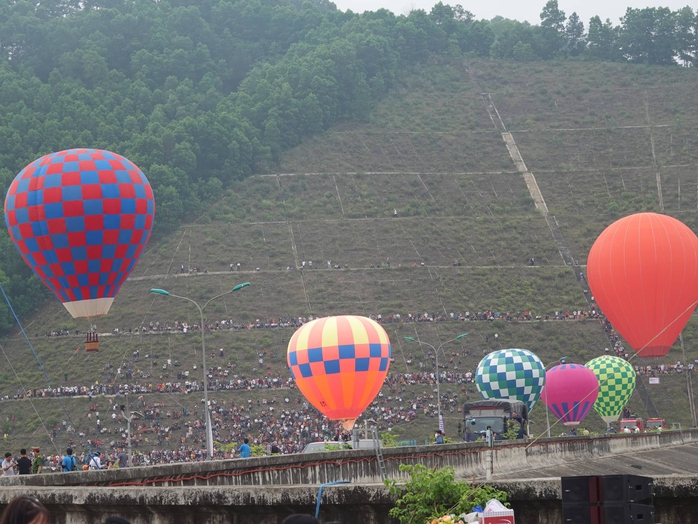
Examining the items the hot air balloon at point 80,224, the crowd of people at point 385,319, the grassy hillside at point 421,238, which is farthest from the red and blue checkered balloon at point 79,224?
the crowd of people at point 385,319

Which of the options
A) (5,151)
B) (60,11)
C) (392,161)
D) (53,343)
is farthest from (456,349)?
(60,11)

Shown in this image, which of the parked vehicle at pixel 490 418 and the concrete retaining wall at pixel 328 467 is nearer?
the concrete retaining wall at pixel 328 467

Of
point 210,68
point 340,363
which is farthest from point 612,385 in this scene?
point 210,68

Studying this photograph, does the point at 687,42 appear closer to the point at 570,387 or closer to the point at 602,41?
the point at 602,41

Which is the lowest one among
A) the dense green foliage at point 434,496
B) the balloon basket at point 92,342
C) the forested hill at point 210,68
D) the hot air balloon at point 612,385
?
the hot air balloon at point 612,385

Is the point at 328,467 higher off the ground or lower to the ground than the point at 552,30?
lower

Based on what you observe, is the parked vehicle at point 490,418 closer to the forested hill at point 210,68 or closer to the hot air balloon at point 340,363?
the hot air balloon at point 340,363

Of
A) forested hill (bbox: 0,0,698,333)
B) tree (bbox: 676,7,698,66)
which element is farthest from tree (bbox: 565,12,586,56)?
tree (bbox: 676,7,698,66)
